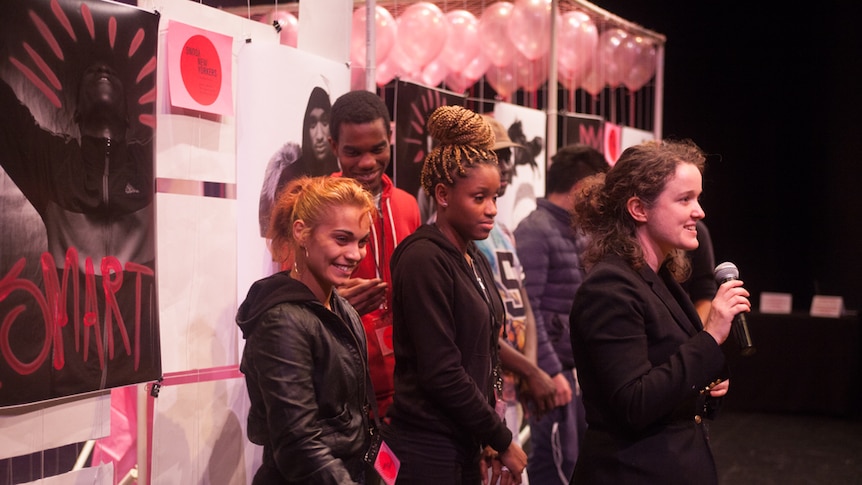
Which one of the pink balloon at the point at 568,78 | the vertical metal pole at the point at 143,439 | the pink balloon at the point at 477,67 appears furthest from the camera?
the pink balloon at the point at 568,78

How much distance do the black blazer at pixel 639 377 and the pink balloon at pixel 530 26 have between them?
8.90 ft

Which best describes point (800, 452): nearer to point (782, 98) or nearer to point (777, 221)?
point (777, 221)

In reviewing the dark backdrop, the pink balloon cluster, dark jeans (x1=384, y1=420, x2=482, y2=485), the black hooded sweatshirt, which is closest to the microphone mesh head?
the black hooded sweatshirt

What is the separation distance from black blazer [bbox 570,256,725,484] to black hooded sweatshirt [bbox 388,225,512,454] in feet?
0.99

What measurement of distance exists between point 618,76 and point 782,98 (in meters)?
2.72

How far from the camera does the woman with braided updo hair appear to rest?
2184mm

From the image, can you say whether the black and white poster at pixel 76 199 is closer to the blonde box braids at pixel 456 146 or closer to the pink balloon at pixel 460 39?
the blonde box braids at pixel 456 146

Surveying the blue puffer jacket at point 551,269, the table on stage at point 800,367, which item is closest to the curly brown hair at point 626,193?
the blue puffer jacket at point 551,269

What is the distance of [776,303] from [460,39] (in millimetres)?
3946

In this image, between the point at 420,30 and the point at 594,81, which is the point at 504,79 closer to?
the point at 594,81

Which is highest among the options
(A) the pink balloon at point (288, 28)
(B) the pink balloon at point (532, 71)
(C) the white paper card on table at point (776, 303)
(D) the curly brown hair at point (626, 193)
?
(B) the pink balloon at point (532, 71)

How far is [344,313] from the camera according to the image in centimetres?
203

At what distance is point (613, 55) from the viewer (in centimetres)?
546

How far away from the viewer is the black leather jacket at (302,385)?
5.72 feet
